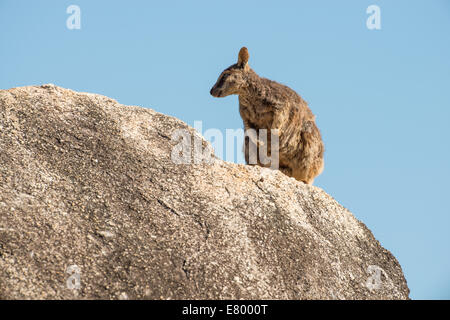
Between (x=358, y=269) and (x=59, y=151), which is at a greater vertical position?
(x=59, y=151)

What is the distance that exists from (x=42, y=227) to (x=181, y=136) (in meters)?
3.12

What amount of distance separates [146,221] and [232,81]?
516 cm

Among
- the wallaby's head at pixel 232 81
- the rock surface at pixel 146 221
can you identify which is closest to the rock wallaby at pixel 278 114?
the wallaby's head at pixel 232 81

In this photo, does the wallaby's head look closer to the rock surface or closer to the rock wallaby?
the rock wallaby

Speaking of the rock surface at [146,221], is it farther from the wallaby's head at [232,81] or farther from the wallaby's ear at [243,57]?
the wallaby's ear at [243,57]

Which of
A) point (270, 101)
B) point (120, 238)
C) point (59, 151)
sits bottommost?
point (120, 238)

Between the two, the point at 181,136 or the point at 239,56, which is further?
the point at 239,56

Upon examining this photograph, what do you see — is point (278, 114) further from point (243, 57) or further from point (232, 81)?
point (243, 57)

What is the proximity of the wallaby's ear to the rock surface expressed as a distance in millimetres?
3215

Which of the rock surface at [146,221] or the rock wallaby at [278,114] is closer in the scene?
the rock surface at [146,221]

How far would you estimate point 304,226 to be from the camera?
9273 mm

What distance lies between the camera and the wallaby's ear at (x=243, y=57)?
12.8 meters

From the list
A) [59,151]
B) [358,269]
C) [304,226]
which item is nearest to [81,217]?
[59,151]
